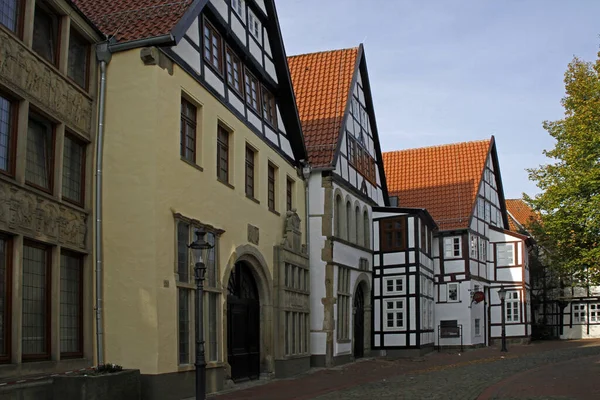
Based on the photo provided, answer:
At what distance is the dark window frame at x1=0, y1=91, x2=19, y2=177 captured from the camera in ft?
41.5

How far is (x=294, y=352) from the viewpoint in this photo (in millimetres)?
24281

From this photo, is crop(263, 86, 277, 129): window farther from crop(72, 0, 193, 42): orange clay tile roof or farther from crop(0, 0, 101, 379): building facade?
crop(0, 0, 101, 379): building facade

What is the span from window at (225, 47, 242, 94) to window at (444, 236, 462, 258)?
82.0 ft

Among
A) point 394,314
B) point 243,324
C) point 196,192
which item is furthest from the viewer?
point 394,314

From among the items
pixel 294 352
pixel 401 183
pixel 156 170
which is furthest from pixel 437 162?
pixel 156 170

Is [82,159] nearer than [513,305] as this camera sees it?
Yes

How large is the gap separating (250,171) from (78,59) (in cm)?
729

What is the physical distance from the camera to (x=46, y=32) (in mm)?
14219

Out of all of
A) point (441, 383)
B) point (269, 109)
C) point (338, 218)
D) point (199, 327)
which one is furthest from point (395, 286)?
point (199, 327)

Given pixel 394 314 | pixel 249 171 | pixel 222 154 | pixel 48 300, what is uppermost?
pixel 222 154

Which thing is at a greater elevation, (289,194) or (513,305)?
(289,194)

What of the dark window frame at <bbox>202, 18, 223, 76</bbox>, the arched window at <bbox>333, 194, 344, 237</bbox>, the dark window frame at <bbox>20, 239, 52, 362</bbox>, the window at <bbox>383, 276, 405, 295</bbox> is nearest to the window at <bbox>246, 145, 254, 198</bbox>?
the dark window frame at <bbox>202, 18, 223, 76</bbox>

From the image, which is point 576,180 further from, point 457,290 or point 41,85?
point 41,85

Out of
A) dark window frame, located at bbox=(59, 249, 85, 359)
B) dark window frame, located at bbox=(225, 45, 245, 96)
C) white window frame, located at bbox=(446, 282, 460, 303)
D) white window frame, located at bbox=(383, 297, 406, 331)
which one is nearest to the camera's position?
dark window frame, located at bbox=(59, 249, 85, 359)
